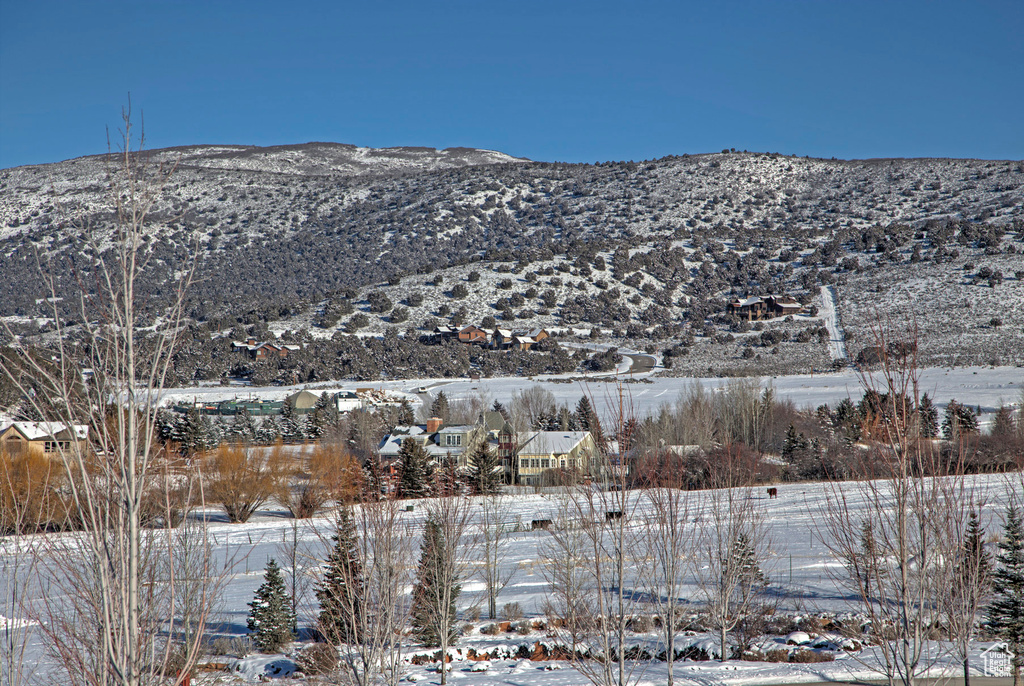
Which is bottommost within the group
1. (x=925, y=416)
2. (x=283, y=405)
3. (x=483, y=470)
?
(x=483, y=470)

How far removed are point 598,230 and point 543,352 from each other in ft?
202

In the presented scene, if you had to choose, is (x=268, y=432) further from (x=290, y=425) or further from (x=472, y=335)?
(x=472, y=335)

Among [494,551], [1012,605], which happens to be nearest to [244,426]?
[494,551]

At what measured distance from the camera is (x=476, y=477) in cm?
3869

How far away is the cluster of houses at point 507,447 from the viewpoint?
146ft

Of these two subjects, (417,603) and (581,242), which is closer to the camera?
(417,603)

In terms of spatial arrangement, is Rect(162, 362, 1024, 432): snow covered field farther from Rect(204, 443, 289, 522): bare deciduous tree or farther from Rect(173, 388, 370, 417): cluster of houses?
Rect(204, 443, 289, 522): bare deciduous tree

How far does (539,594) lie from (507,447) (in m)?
21.5

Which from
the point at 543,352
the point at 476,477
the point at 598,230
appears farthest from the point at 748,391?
the point at 598,230

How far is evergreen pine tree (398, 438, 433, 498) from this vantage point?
39.4 m

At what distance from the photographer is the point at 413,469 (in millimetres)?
40312

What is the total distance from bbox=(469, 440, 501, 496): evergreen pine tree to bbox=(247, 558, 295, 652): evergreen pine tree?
1749cm

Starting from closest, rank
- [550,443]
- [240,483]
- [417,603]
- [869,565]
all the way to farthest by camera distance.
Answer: [869,565] → [417,603] → [240,483] → [550,443]

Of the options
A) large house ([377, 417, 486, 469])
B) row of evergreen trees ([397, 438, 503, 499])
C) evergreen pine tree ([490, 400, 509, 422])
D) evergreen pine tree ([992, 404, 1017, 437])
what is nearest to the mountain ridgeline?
large house ([377, 417, 486, 469])
